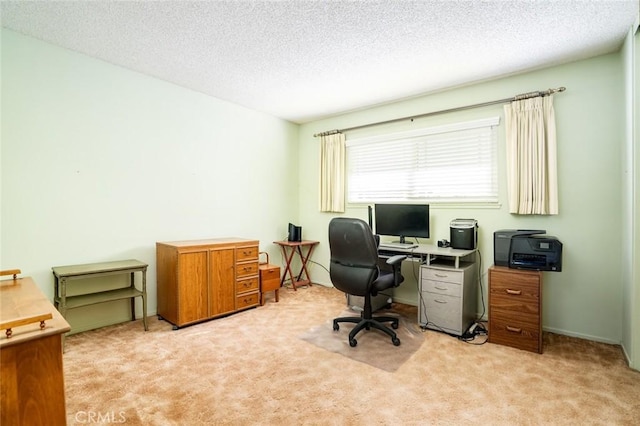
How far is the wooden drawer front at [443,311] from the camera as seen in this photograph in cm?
287

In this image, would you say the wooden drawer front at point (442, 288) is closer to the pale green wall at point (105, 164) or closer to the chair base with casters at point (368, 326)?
the chair base with casters at point (368, 326)

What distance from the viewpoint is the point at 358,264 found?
2.64 metres

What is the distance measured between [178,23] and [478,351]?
145 inches

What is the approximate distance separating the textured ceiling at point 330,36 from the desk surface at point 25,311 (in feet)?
6.58

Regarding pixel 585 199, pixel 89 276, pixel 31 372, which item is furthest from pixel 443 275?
pixel 89 276

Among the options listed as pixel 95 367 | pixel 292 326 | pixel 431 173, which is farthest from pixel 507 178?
pixel 95 367

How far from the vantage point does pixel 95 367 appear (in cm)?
224

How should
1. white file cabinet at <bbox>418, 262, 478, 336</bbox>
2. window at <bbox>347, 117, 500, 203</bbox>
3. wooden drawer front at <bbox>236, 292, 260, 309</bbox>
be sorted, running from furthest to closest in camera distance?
1. wooden drawer front at <bbox>236, 292, 260, 309</bbox>
2. window at <bbox>347, 117, 500, 203</bbox>
3. white file cabinet at <bbox>418, 262, 478, 336</bbox>

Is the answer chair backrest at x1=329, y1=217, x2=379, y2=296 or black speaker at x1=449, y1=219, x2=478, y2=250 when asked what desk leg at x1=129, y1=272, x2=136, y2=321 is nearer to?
chair backrest at x1=329, y1=217, x2=379, y2=296

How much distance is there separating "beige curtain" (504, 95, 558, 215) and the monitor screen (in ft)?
2.91

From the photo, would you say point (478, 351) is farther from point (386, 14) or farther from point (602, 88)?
point (386, 14)

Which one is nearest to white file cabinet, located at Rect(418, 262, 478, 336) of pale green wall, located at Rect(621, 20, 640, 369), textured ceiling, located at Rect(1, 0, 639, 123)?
pale green wall, located at Rect(621, 20, 640, 369)

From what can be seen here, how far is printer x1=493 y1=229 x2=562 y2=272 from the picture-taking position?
2.59m

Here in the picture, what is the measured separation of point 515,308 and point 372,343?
1294mm
